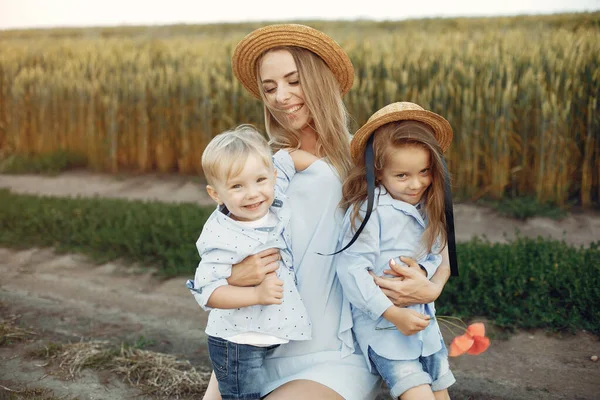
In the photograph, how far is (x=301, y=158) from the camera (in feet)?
8.96

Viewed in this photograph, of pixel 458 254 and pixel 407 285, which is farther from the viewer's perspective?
pixel 458 254

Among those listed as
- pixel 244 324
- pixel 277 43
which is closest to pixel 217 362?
pixel 244 324

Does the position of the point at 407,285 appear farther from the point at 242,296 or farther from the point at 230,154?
the point at 230,154

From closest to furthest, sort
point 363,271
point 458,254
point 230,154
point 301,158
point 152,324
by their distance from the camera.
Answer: point 230,154, point 363,271, point 301,158, point 152,324, point 458,254

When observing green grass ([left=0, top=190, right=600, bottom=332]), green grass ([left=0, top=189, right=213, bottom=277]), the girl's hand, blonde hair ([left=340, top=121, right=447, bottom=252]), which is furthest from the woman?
green grass ([left=0, top=189, right=213, bottom=277])

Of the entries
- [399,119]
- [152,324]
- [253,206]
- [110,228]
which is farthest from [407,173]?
[110,228]

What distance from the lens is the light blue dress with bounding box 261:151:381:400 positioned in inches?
97.4

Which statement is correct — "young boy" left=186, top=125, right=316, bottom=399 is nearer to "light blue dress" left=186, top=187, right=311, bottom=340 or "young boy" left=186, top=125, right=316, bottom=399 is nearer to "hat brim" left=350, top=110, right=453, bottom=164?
"light blue dress" left=186, top=187, right=311, bottom=340

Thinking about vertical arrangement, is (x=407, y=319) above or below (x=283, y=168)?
below

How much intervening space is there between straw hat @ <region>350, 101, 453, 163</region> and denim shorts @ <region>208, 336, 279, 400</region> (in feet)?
2.86

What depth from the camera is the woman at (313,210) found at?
240 centimetres

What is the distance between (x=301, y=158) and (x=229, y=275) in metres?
0.65

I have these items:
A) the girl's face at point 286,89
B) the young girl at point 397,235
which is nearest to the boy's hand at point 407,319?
the young girl at point 397,235

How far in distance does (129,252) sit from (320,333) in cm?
432
